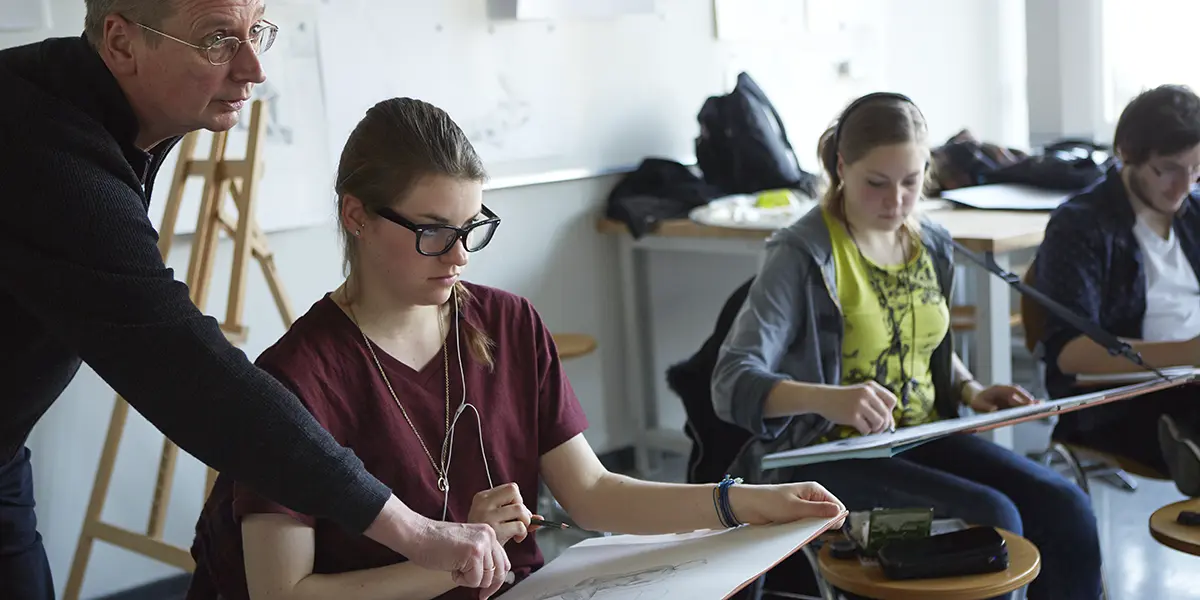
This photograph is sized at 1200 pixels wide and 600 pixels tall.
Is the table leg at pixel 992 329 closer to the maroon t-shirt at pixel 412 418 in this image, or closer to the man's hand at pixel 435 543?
the maroon t-shirt at pixel 412 418

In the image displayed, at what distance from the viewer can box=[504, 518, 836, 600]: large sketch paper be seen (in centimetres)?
126

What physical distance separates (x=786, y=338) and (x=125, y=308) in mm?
1204

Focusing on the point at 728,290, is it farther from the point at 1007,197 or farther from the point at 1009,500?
the point at 1009,500

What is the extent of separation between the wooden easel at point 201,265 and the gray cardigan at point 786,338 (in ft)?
3.39

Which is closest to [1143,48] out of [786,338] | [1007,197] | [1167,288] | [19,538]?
[1007,197]

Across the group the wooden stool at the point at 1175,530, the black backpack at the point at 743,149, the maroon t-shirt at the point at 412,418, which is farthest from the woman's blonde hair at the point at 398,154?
the black backpack at the point at 743,149

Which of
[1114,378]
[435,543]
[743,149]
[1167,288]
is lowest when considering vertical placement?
[1114,378]

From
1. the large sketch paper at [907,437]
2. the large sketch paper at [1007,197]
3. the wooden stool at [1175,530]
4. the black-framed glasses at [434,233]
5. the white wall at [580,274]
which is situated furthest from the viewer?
the large sketch paper at [1007,197]

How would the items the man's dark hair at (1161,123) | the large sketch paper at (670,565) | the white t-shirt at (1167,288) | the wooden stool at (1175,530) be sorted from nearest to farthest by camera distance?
1. the large sketch paper at (670,565)
2. the wooden stool at (1175,530)
3. the man's dark hair at (1161,123)
4. the white t-shirt at (1167,288)

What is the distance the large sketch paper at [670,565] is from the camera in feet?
4.12

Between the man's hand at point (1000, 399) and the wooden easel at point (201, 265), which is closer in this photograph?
the man's hand at point (1000, 399)

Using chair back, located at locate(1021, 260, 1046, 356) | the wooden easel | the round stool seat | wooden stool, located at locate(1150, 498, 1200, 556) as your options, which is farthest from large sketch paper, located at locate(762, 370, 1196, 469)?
the round stool seat

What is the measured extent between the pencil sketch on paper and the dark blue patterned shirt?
1.31m

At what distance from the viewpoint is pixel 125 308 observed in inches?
43.7
